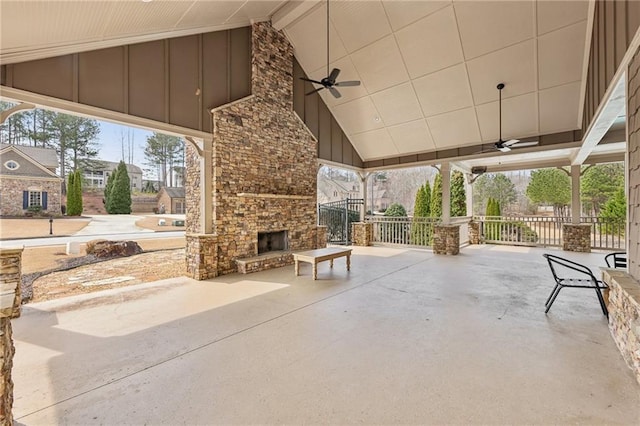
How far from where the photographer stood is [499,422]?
1828 millimetres

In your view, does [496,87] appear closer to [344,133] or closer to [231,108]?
[344,133]

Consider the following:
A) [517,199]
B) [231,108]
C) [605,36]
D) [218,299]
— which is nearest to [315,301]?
[218,299]

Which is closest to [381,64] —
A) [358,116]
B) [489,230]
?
[358,116]

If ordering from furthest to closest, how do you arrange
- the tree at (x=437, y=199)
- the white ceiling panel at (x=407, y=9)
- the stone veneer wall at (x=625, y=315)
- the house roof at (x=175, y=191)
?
the house roof at (x=175, y=191)
the tree at (x=437, y=199)
the white ceiling panel at (x=407, y=9)
the stone veneer wall at (x=625, y=315)

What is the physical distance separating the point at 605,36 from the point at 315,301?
5550mm

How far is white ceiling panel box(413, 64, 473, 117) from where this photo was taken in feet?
22.2

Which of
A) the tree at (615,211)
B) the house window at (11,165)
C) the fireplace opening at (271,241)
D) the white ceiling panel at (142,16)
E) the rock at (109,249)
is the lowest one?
the rock at (109,249)

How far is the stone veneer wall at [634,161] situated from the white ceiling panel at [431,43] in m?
3.96

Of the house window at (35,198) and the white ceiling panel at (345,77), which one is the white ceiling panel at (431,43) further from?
the house window at (35,198)

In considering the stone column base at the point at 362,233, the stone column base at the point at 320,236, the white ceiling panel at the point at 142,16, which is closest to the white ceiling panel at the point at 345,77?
the stone column base at the point at 320,236

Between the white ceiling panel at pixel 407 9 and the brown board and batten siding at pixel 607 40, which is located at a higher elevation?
the white ceiling panel at pixel 407 9

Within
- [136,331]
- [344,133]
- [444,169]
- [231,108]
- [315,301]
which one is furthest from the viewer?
[344,133]

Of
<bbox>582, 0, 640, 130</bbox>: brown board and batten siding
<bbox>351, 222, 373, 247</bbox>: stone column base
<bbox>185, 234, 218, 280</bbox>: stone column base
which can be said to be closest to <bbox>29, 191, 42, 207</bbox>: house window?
<bbox>185, 234, 218, 280</bbox>: stone column base

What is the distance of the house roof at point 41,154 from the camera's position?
10746 millimetres
